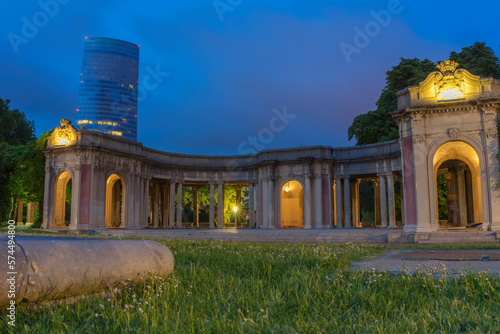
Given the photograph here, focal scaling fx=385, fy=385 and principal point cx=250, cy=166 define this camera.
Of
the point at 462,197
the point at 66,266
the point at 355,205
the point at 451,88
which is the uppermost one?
the point at 451,88

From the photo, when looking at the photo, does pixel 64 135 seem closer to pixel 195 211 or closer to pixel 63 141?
pixel 63 141

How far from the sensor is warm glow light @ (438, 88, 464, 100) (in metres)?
21.6

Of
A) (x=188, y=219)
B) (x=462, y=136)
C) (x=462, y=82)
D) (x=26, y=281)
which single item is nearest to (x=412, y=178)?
(x=462, y=136)

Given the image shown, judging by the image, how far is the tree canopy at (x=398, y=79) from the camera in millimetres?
35388

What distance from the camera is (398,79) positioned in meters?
41.3

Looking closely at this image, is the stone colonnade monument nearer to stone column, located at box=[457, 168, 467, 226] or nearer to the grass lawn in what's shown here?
stone column, located at box=[457, 168, 467, 226]

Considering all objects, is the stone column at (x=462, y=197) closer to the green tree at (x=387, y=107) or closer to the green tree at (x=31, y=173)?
the green tree at (x=387, y=107)

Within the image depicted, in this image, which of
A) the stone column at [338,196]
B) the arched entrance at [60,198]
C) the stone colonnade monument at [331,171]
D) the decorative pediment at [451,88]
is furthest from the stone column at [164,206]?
the decorative pediment at [451,88]

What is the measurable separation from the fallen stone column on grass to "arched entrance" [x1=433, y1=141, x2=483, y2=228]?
22.6 m

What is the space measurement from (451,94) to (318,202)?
1747 centimetres

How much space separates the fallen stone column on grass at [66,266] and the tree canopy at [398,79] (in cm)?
3574

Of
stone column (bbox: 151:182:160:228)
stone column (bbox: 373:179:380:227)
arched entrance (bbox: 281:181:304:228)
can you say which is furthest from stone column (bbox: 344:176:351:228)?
stone column (bbox: 151:182:160:228)

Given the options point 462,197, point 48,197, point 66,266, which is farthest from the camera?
point 48,197

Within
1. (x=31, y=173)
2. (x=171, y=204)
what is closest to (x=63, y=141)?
(x=31, y=173)
